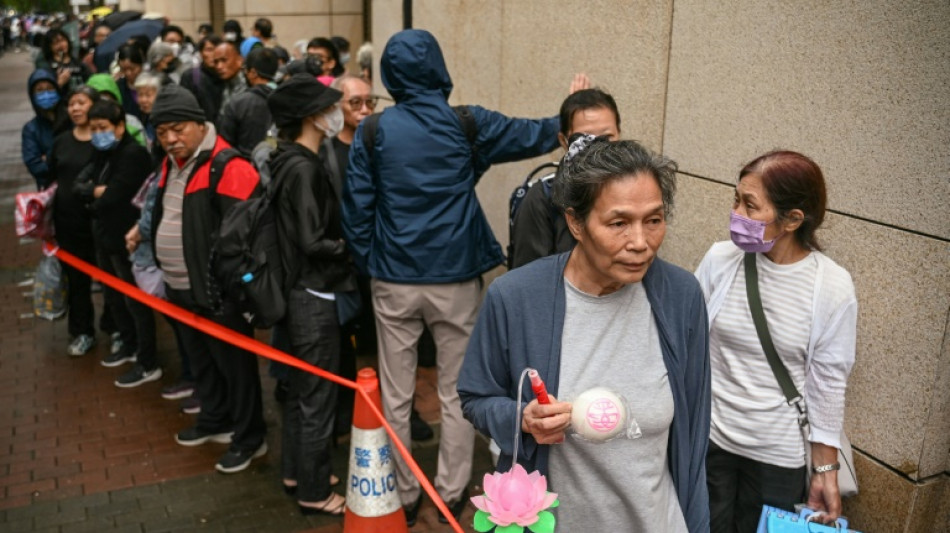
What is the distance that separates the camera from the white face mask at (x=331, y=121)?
15.1ft

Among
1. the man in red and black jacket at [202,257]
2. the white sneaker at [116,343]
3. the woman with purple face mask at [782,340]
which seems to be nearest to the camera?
the woman with purple face mask at [782,340]

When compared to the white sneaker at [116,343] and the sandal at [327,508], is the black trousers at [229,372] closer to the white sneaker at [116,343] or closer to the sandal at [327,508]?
the sandal at [327,508]

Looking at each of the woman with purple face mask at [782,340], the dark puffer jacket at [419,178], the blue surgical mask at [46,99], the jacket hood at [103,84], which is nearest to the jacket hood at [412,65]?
the dark puffer jacket at [419,178]

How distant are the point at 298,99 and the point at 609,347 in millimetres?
2708

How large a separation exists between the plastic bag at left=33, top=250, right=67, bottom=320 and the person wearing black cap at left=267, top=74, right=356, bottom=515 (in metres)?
3.19

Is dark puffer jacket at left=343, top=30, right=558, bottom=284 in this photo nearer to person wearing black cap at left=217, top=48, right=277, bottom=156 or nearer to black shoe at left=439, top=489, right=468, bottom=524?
black shoe at left=439, top=489, right=468, bottom=524

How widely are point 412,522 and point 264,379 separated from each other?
97.1 inches

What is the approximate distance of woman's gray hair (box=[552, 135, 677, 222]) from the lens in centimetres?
234

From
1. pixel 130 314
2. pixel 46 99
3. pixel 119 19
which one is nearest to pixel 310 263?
pixel 130 314

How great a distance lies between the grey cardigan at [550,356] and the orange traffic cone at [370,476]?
1867 millimetres

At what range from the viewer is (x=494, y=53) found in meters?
6.33

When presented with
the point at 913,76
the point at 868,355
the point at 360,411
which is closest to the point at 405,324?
the point at 360,411

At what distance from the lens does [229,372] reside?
208 inches

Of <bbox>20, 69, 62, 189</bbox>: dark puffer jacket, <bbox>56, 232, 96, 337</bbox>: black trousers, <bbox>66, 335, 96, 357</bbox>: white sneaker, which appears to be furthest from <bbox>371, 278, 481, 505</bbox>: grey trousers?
<bbox>20, 69, 62, 189</bbox>: dark puffer jacket
